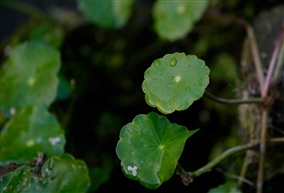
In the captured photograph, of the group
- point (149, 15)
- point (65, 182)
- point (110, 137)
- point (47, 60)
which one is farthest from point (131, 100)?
point (65, 182)

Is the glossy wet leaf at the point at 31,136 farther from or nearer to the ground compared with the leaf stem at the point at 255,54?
farther from the ground

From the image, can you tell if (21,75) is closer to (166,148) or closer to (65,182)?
(65,182)

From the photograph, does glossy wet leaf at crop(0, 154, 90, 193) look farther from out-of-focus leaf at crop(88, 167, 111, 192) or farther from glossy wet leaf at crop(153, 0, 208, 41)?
glossy wet leaf at crop(153, 0, 208, 41)

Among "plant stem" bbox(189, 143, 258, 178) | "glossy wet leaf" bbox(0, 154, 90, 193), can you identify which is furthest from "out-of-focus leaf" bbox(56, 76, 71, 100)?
"plant stem" bbox(189, 143, 258, 178)

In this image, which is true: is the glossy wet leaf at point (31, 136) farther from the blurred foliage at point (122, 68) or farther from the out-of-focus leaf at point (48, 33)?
the out-of-focus leaf at point (48, 33)

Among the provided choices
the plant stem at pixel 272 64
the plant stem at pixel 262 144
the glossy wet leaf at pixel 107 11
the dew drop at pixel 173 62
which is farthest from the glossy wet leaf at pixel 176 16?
the dew drop at pixel 173 62
